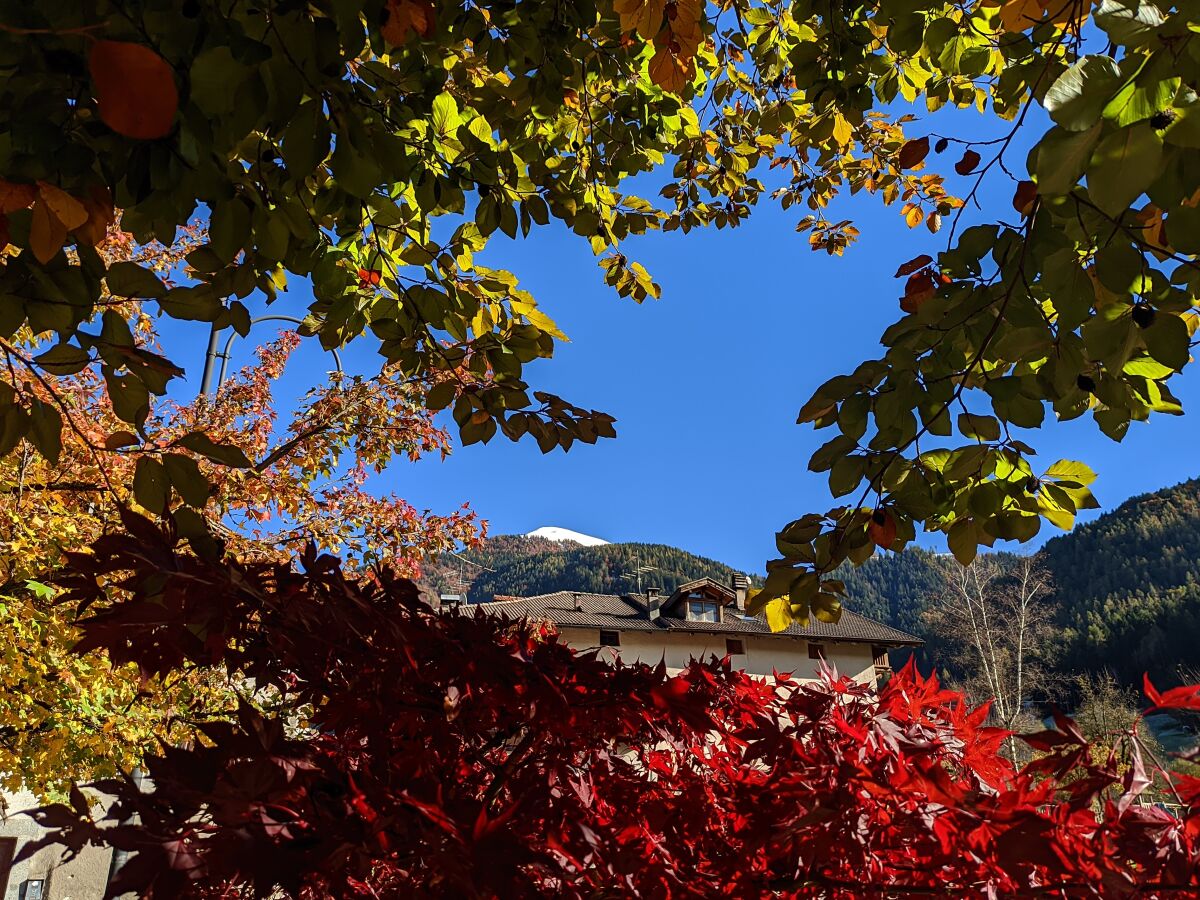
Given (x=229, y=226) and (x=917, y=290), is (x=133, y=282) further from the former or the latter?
(x=917, y=290)

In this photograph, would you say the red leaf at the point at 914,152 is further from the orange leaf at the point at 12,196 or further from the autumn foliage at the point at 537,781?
the orange leaf at the point at 12,196

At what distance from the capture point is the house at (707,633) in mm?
20906

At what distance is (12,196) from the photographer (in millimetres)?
965

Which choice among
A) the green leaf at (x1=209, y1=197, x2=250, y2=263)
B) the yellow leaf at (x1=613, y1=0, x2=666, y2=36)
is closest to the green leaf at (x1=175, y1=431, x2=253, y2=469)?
the green leaf at (x1=209, y1=197, x2=250, y2=263)

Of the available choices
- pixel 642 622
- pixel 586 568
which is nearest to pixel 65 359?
pixel 642 622

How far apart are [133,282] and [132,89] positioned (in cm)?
54

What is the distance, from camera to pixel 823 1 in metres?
2.11

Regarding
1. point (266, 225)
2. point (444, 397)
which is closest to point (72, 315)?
point (266, 225)

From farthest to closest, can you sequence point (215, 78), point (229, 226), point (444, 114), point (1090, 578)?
point (1090, 578)
point (444, 114)
point (229, 226)
point (215, 78)

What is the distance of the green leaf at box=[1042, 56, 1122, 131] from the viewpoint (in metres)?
0.67

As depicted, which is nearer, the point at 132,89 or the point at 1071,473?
the point at 132,89

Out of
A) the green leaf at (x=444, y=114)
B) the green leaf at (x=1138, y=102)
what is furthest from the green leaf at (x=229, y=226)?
the green leaf at (x=1138, y=102)

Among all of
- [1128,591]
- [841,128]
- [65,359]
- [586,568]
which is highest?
[586,568]

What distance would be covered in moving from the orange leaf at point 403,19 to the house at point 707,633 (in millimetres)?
19428
